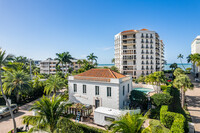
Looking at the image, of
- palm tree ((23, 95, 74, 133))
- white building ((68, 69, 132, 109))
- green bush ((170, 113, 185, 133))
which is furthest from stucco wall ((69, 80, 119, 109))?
palm tree ((23, 95, 74, 133))

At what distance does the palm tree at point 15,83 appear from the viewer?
78.1 feet

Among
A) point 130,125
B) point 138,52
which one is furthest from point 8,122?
point 138,52

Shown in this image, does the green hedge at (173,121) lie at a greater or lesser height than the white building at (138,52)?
lesser

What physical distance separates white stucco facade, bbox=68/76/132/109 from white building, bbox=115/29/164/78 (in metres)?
39.7

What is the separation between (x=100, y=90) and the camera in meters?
20.8

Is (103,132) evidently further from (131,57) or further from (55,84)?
(131,57)

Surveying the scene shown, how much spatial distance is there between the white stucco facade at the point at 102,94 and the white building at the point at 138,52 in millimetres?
39680

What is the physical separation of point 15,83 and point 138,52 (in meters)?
52.5

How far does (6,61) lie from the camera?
48.4 ft

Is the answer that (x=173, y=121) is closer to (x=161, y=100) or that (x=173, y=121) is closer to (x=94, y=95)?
(x=161, y=100)

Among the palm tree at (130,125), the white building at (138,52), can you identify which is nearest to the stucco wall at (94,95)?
the palm tree at (130,125)

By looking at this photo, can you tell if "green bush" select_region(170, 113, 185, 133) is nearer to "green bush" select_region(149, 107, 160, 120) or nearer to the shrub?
"green bush" select_region(149, 107, 160, 120)

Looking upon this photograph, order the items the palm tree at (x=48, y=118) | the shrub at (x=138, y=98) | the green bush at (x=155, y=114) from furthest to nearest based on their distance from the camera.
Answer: the shrub at (x=138, y=98), the green bush at (x=155, y=114), the palm tree at (x=48, y=118)

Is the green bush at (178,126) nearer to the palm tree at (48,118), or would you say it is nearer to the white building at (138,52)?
the palm tree at (48,118)
